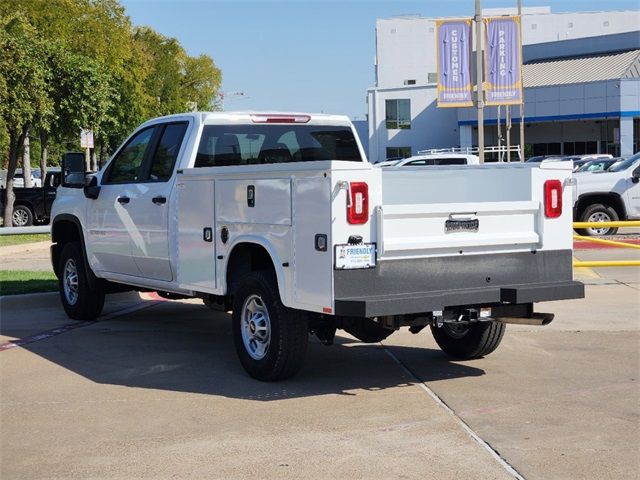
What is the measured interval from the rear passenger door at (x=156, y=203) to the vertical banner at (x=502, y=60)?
26.1m

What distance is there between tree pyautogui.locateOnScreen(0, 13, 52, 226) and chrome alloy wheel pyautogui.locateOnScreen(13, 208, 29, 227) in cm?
126

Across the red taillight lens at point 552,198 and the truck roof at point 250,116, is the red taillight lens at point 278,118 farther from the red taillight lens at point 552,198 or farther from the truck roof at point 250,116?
the red taillight lens at point 552,198

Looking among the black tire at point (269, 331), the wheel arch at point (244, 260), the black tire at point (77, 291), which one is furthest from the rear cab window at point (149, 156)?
the black tire at point (269, 331)

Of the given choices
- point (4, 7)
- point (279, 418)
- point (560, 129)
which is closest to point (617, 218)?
point (279, 418)

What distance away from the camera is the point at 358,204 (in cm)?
702

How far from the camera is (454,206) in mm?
7508

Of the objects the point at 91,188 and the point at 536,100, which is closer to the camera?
the point at 91,188

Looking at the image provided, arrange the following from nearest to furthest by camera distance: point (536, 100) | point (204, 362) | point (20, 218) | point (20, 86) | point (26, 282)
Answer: point (204, 362)
point (26, 282)
point (20, 86)
point (20, 218)
point (536, 100)

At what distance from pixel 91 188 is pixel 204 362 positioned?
111 inches

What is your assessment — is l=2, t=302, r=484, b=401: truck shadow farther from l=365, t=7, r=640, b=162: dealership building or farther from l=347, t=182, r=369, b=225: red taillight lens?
l=365, t=7, r=640, b=162: dealership building

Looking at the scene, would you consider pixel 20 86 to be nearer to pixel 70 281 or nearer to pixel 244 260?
pixel 70 281

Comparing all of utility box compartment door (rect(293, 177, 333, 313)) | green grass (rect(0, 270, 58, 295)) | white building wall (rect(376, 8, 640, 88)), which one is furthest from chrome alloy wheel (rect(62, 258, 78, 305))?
white building wall (rect(376, 8, 640, 88))

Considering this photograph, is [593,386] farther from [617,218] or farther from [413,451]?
[617,218]

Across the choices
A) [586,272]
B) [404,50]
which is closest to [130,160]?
[586,272]
